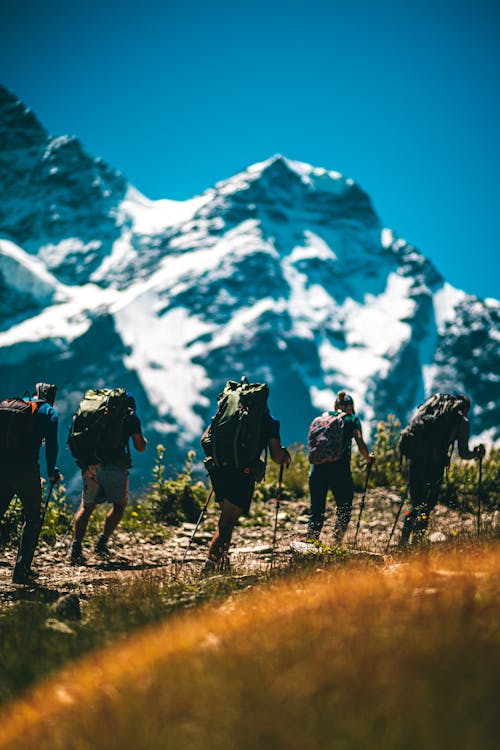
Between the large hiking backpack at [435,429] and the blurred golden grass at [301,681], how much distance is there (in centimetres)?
375

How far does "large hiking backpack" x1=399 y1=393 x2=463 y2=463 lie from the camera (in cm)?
795

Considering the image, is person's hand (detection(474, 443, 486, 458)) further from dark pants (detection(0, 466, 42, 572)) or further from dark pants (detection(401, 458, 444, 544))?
dark pants (detection(0, 466, 42, 572))

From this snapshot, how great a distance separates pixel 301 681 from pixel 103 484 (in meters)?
5.13

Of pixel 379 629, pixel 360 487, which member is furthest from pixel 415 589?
pixel 360 487

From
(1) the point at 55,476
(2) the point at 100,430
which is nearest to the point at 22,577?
(1) the point at 55,476

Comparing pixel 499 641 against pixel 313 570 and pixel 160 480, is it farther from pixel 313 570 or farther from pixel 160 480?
pixel 160 480

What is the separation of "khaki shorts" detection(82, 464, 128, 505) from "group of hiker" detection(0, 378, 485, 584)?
0.01 metres

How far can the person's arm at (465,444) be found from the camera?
7.89m

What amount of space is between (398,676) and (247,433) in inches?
134

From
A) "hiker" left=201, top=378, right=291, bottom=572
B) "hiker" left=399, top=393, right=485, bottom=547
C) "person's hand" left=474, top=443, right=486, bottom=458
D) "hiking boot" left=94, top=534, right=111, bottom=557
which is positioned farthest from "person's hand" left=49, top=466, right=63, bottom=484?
"person's hand" left=474, top=443, right=486, bottom=458

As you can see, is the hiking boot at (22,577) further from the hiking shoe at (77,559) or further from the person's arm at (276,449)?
the person's arm at (276,449)

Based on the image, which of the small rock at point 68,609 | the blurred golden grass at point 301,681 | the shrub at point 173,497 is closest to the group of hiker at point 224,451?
the small rock at point 68,609

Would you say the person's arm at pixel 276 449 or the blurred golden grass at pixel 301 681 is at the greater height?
the person's arm at pixel 276 449

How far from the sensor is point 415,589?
420 centimetres
